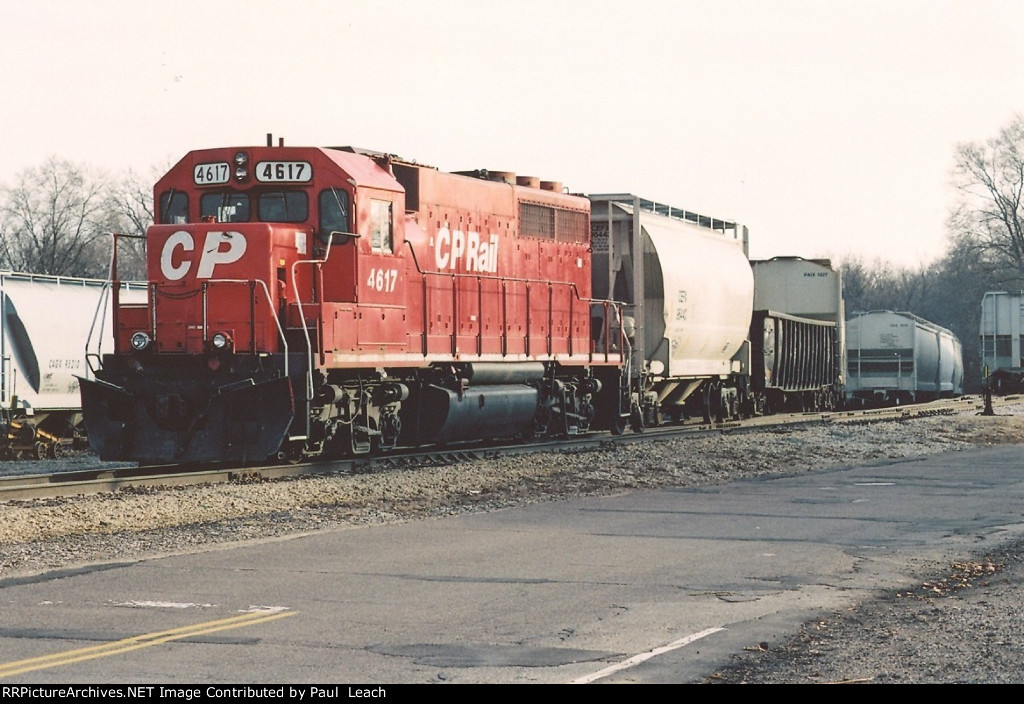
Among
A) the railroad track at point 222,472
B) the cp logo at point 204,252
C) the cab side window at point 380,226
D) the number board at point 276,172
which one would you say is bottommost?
the railroad track at point 222,472

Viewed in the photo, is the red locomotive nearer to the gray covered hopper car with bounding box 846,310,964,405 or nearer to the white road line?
the white road line

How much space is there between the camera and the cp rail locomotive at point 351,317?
17344 mm

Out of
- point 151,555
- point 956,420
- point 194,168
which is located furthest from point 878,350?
point 151,555

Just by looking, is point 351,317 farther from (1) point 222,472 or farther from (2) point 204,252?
(1) point 222,472

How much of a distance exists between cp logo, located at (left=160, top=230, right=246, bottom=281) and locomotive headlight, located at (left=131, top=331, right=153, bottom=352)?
0.83 meters

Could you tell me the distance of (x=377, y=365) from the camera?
19062mm

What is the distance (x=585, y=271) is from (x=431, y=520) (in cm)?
1248

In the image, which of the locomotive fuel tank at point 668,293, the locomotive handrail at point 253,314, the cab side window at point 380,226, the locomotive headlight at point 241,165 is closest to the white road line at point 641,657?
the locomotive handrail at point 253,314

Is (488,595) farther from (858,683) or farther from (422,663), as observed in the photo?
(858,683)

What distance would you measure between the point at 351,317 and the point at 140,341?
2754 mm

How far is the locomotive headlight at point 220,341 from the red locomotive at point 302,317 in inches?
1.1

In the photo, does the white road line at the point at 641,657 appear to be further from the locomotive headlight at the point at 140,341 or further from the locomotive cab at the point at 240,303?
the locomotive headlight at the point at 140,341

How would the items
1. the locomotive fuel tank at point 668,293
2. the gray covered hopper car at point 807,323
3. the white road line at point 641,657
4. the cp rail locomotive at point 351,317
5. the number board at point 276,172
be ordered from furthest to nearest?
the gray covered hopper car at point 807,323 < the locomotive fuel tank at point 668,293 < the number board at point 276,172 < the cp rail locomotive at point 351,317 < the white road line at point 641,657

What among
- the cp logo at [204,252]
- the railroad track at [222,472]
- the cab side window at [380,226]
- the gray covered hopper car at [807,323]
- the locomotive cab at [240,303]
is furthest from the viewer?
the gray covered hopper car at [807,323]
